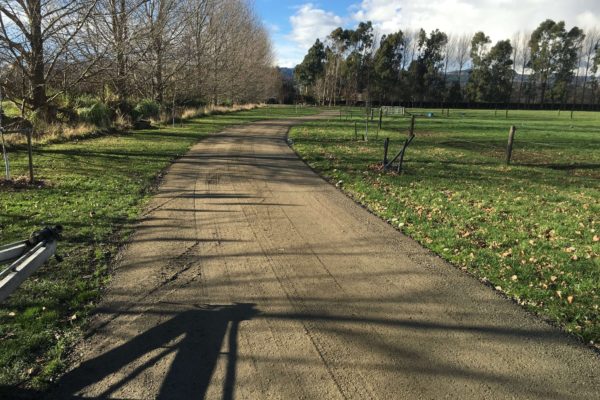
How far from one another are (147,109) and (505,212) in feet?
74.4

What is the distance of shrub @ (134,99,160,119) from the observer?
24016 millimetres

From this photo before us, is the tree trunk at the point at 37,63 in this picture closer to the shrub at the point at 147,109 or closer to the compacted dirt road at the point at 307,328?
the shrub at the point at 147,109

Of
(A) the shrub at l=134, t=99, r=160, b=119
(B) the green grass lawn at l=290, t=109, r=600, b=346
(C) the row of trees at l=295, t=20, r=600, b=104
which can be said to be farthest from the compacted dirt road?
(C) the row of trees at l=295, t=20, r=600, b=104

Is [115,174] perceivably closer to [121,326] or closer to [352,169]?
[352,169]

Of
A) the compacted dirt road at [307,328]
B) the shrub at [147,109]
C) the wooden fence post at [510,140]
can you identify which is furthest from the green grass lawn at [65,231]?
the shrub at [147,109]

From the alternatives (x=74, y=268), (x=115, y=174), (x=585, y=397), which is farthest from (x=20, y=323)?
(x=115, y=174)

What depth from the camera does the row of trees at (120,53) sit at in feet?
46.8

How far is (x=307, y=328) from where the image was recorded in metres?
3.61

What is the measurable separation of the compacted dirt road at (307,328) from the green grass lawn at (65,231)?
27cm

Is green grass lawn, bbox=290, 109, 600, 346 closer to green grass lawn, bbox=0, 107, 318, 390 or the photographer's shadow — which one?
the photographer's shadow

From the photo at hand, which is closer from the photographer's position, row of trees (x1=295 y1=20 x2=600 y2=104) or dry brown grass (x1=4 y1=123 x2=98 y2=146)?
dry brown grass (x1=4 y1=123 x2=98 y2=146)

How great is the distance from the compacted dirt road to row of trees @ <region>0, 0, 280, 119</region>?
1210 cm

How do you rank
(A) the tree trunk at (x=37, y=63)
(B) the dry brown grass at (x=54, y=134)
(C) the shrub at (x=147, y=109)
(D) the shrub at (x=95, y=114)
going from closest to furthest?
(A) the tree trunk at (x=37, y=63)
(B) the dry brown grass at (x=54, y=134)
(D) the shrub at (x=95, y=114)
(C) the shrub at (x=147, y=109)

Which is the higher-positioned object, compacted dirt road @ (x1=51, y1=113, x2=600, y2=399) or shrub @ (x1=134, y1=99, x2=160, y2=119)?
Result: shrub @ (x1=134, y1=99, x2=160, y2=119)
